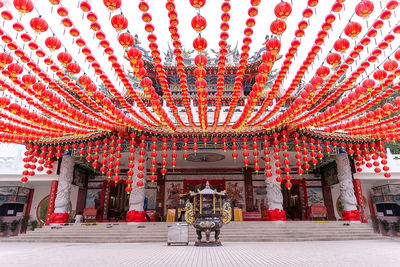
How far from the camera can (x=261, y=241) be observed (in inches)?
339

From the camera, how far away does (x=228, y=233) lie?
902 cm

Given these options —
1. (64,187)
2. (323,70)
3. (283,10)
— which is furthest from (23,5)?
(64,187)

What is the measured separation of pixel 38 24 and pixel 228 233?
8.18 meters

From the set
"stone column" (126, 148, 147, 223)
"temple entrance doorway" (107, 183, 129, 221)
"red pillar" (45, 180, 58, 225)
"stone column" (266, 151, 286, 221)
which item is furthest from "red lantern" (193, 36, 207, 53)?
"temple entrance doorway" (107, 183, 129, 221)

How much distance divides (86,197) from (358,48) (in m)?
16.0

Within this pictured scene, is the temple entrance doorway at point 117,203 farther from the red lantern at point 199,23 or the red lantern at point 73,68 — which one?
the red lantern at point 199,23

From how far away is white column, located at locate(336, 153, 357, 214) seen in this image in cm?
1141

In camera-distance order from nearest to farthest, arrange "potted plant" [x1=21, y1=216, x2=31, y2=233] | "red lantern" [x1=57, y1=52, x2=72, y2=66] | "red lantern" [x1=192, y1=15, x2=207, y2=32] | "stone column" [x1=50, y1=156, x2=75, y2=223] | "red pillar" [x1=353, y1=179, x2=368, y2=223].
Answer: "red lantern" [x1=192, y1=15, x2=207, y2=32] < "red lantern" [x1=57, y1=52, x2=72, y2=66] < "stone column" [x1=50, y1=156, x2=75, y2=223] < "red pillar" [x1=353, y1=179, x2=368, y2=223] < "potted plant" [x1=21, y1=216, x2=31, y2=233]

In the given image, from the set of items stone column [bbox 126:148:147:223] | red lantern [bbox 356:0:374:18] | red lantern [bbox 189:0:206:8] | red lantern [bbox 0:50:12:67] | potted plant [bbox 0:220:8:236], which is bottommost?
potted plant [bbox 0:220:8:236]

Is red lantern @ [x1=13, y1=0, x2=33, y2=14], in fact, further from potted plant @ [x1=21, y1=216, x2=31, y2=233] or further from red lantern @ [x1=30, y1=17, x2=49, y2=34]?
potted plant @ [x1=21, y1=216, x2=31, y2=233]

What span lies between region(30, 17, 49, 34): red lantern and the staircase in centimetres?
708

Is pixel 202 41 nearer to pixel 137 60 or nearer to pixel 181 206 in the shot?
pixel 137 60

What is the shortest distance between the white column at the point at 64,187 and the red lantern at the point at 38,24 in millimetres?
9425

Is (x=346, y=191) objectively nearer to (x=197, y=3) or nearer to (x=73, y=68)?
(x=197, y=3)
